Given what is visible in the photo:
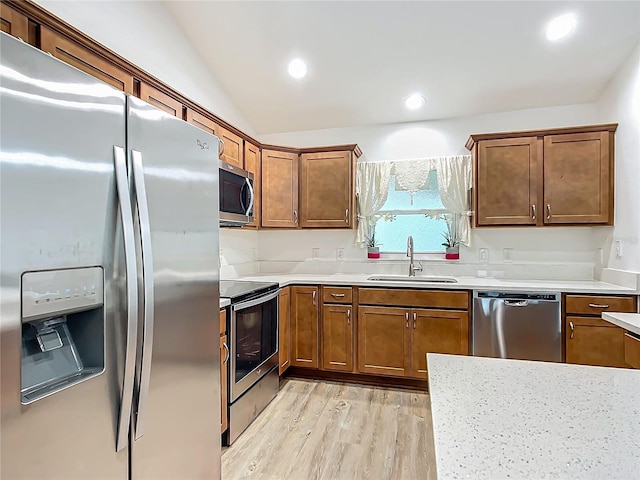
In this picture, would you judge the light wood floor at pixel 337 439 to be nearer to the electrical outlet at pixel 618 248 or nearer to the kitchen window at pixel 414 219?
the kitchen window at pixel 414 219

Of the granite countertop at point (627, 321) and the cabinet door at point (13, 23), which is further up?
the cabinet door at point (13, 23)

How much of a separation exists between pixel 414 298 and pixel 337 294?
65cm

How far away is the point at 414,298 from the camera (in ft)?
9.53

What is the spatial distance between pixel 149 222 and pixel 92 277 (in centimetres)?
26

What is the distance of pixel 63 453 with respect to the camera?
916mm

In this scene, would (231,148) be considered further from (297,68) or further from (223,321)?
(223,321)

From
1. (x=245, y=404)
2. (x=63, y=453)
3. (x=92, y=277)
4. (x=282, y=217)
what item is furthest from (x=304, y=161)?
(x=63, y=453)

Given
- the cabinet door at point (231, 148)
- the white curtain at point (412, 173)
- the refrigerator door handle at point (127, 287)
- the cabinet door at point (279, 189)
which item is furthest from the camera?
the white curtain at point (412, 173)

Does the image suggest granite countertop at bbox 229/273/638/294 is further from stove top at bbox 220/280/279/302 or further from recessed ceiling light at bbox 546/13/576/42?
recessed ceiling light at bbox 546/13/576/42

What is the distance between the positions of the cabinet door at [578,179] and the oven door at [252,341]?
7.88 feet

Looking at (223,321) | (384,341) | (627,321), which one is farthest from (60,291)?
(384,341)

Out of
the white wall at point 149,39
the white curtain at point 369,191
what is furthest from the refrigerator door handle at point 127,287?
the white curtain at point 369,191

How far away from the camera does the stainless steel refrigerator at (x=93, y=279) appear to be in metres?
0.80

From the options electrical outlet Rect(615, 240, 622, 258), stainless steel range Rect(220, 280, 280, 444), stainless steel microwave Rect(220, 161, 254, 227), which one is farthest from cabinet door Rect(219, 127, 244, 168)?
electrical outlet Rect(615, 240, 622, 258)
